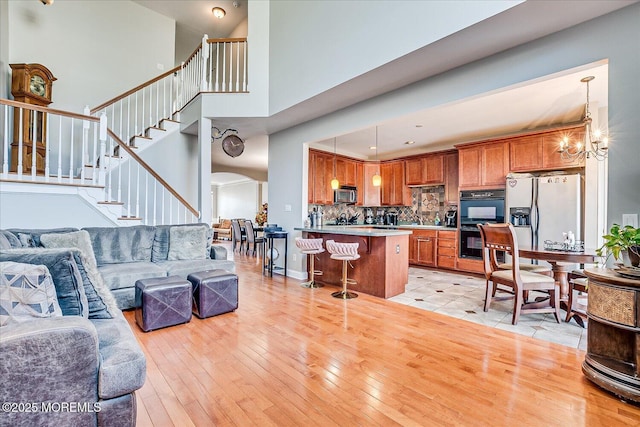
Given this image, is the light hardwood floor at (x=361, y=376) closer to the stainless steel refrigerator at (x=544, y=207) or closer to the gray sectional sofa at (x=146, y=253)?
the gray sectional sofa at (x=146, y=253)

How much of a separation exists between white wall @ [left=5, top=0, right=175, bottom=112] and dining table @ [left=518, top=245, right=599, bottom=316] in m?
7.86

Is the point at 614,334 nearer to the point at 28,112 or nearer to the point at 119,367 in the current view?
the point at 119,367

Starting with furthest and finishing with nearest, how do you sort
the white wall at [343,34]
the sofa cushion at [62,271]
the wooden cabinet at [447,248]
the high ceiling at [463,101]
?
the wooden cabinet at [447,248], the white wall at [343,34], the high ceiling at [463,101], the sofa cushion at [62,271]

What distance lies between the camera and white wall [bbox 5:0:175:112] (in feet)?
16.8

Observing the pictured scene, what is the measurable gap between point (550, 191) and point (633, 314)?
322cm

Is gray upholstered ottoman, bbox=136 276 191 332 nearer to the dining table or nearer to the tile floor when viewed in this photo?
the tile floor

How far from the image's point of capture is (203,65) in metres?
4.96

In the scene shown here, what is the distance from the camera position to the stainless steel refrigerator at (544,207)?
422 centimetres

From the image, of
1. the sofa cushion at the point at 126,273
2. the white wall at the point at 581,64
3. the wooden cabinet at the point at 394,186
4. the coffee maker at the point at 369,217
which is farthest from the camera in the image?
the coffee maker at the point at 369,217

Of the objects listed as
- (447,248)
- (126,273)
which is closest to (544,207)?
(447,248)

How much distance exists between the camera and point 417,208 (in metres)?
7.07

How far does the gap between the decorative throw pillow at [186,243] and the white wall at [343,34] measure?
223cm

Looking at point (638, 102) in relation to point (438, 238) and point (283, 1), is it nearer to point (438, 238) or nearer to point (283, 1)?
point (438, 238)

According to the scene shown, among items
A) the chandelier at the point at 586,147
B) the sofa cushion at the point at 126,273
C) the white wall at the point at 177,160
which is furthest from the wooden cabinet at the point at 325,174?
the chandelier at the point at 586,147
